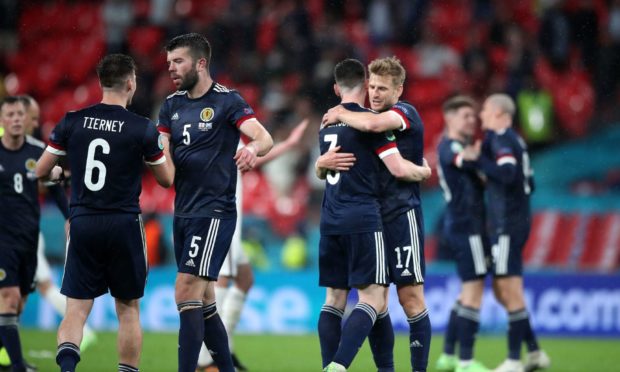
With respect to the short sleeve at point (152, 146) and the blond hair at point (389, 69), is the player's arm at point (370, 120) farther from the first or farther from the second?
the short sleeve at point (152, 146)

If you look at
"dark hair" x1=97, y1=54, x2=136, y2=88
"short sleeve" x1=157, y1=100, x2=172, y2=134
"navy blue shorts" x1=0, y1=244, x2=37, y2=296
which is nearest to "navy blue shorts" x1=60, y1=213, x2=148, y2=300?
"short sleeve" x1=157, y1=100, x2=172, y2=134

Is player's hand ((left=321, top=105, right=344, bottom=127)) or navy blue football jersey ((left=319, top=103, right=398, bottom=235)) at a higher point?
player's hand ((left=321, top=105, right=344, bottom=127))

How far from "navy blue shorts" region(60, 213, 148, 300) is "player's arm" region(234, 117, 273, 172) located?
80 centimetres

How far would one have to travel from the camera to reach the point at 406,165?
23.6 feet

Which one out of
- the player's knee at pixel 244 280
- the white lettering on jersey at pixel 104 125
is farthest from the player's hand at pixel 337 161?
the player's knee at pixel 244 280

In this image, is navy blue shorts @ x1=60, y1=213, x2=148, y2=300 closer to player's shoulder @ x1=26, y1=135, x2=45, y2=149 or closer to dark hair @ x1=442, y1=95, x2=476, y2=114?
player's shoulder @ x1=26, y1=135, x2=45, y2=149

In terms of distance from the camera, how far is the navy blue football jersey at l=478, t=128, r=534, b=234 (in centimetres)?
938

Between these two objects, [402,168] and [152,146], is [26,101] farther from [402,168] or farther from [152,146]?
[402,168]

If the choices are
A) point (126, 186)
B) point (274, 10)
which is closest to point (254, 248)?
point (274, 10)

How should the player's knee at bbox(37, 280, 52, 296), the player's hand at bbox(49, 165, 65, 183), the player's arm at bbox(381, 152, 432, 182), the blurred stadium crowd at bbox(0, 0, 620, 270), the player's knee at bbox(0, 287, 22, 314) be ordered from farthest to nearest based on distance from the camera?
the blurred stadium crowd at bbox(0, 0, 620, 270) < the player's knee at bbox(37, 280, 52, 296) < the player's knee at bbox(0, 287, 22, 314) < the player's arm at bbox(381, 152, 432, 182) < the player's hand at bbox(49, 165, 65, 183)

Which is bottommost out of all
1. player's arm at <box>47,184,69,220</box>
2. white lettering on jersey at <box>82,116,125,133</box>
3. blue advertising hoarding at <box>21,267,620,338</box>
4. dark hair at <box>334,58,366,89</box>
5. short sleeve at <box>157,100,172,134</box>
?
blue advertising hoarding at <box>21,267,620,338</box>

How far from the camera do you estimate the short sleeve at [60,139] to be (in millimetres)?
6547

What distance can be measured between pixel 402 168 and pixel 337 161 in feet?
1.54

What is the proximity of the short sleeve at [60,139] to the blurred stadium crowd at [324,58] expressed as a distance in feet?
29.5
